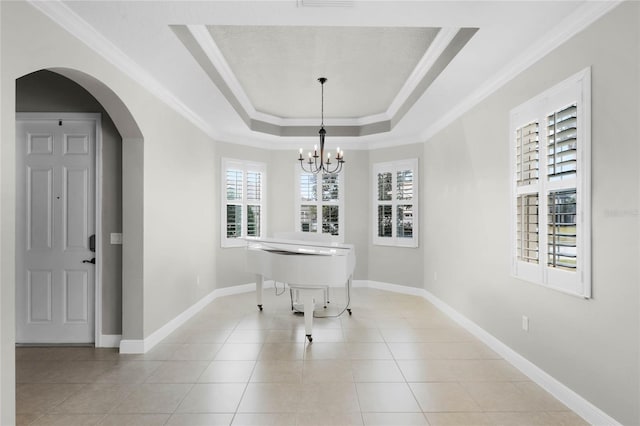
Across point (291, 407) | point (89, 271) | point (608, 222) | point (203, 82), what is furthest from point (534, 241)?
point (89, 271)

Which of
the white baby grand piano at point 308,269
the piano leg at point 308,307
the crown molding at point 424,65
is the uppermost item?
the crown molding at point 424,65

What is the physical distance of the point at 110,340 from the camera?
3.54m

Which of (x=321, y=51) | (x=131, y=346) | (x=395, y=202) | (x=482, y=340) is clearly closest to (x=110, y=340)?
(x=131, y=346)

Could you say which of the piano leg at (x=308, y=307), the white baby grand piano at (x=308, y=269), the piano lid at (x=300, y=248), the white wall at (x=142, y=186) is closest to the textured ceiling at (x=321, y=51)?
the white wall at (x=142, y=186)

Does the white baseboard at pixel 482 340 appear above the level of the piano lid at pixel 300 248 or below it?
below

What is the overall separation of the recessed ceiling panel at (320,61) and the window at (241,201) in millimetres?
1180

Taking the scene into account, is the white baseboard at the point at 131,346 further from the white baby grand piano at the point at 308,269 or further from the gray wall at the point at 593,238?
the gray wall at the point at 593,238

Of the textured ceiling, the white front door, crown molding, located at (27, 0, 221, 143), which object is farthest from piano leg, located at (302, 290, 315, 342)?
crown molding, located at (27, 0, 221, 143)

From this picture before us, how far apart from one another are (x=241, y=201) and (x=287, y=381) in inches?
145

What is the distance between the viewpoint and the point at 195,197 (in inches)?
193

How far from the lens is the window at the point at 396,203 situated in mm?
5863

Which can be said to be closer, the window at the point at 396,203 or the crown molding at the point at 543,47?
the crown molding at the point at 543,47

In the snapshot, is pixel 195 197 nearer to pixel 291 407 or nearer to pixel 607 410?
pixel 291 407

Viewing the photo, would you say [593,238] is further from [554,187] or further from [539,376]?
[539,376]
